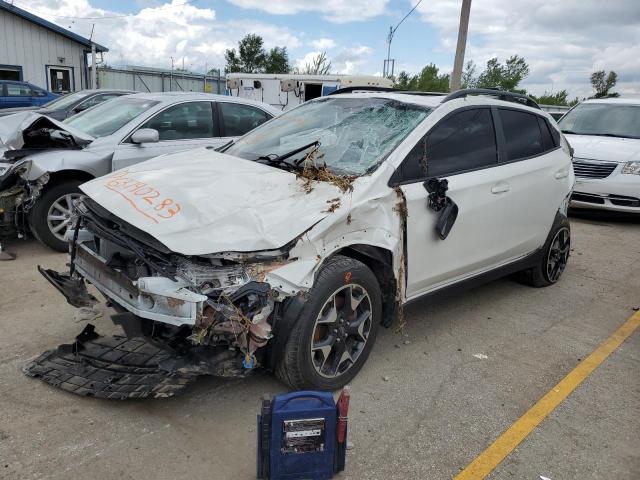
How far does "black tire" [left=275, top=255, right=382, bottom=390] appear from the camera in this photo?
2.85 m

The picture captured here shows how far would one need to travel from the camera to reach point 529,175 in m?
4.46

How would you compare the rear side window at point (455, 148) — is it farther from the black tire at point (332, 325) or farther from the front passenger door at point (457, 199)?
the black tire at point (332, 325)

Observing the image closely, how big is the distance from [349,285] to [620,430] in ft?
5.87

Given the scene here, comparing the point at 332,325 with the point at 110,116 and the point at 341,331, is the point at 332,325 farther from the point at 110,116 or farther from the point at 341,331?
the point at 110,116

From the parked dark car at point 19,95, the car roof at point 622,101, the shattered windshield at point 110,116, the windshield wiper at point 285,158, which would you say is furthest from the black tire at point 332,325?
the parked dark car at point 19,95

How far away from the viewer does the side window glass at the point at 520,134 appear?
435cm

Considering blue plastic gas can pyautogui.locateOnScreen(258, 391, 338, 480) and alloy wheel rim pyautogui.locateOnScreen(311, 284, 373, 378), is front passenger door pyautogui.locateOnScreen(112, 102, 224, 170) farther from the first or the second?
blue plastic gas can pyautogui.locateOnScreen(258, 391, 338, 480)

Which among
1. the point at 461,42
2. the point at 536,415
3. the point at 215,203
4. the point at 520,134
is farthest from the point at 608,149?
the point at 215,203

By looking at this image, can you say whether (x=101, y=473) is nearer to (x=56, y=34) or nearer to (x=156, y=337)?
(x=156, y=337)

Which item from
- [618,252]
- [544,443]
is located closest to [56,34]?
[618,252]

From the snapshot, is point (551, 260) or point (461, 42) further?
point (461, 42)

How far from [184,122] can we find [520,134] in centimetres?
393

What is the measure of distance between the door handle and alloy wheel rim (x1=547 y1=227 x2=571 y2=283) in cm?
127

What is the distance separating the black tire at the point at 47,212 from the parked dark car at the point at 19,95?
12493mm
